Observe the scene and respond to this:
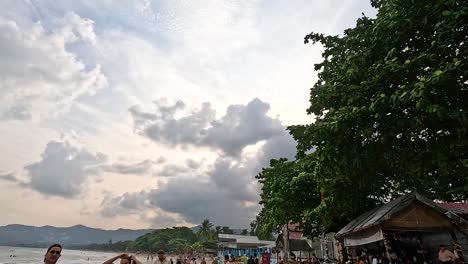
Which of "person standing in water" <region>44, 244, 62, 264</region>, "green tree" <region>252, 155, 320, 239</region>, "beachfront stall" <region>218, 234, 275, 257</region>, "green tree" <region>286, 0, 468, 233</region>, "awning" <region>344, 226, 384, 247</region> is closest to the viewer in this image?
"person standing in water" <region>44, 244, 62, 264</region>

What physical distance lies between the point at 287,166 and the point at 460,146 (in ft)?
46.9

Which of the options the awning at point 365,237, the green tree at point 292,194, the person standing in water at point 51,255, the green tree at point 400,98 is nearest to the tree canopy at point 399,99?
the green tree at point 400,98

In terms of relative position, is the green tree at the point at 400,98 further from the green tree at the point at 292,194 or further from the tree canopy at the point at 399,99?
the green tree at the point at 292,194

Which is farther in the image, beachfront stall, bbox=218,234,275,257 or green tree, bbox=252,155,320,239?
beachfront stall, bbox=218,234,275,257

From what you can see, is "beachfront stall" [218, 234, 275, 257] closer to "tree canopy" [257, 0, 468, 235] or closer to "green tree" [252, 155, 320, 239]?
"green tree" [252, 155, 320, 239]

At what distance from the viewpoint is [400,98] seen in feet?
32.0

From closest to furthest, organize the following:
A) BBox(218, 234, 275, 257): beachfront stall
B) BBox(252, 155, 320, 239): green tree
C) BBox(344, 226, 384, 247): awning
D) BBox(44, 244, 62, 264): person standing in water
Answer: BBox(44, 244, 62, 264): person standing in water
BBox(344, 226, 384, 247): awning
BBox(252, 155, 320, 239): green tree
BBox(218, 234, 275, 257): beachfront stall

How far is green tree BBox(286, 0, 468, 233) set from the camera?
9875 millimetres

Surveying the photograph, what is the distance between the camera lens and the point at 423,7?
36.4 ft

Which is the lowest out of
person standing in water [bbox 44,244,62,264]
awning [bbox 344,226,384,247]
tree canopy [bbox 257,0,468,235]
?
person standing in water [bbox 44,244,62,264]

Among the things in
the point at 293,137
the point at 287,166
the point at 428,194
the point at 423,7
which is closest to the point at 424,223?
the point at 423,7

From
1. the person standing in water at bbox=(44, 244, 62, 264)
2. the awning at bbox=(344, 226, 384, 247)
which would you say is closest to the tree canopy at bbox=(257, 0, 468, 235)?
the awning at bbox=(344, 226, 384, 247)

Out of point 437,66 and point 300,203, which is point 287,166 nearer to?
point 300,203

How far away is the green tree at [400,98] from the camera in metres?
9.88
